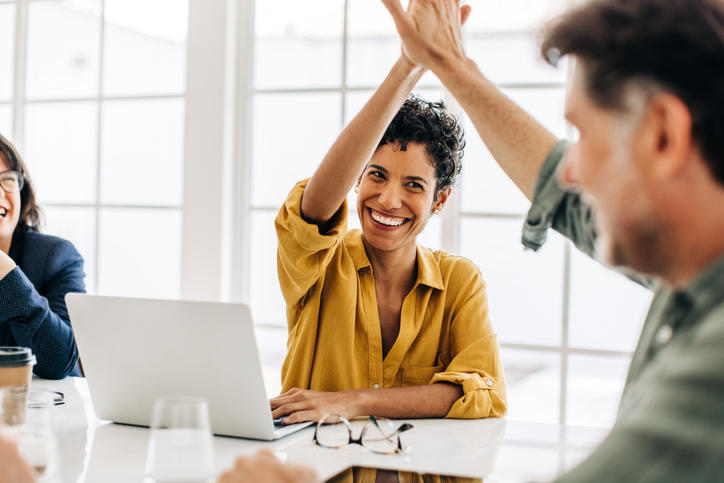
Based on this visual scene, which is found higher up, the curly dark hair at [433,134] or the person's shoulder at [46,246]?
the curly dark hair at [433,134]

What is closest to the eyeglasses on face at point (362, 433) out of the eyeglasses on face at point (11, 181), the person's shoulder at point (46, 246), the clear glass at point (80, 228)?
the person's shoulder at point (46, 246)

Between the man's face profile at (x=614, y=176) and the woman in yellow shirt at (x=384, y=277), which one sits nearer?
the man's face profile at (x=614, y=176)

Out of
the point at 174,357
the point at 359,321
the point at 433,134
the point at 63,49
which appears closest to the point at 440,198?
the point at 433,134

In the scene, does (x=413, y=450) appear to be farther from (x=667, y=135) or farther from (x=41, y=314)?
(x=41, y=314)

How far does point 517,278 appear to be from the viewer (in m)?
3.12

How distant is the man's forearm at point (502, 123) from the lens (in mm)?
1485

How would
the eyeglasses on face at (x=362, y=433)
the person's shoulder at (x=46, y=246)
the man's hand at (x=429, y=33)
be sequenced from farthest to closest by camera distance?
the person's shoulder at (x=46, y=246), the man's hand at (x=429, y=33), the eyeglasses on face at (x=362, y=433)

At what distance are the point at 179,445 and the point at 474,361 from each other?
37.6 inches

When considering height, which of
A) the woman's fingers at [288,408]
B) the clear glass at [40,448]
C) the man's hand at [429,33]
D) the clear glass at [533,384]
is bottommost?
the clear glass at [533,384]

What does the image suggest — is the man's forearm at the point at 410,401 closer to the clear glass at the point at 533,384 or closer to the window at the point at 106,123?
the clear glass at the point at 533,384

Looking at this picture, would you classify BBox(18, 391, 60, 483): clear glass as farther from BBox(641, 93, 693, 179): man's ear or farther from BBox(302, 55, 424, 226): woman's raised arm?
BBox(641, 93, 693, 179): man's ear

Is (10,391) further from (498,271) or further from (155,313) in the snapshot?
(498,271)

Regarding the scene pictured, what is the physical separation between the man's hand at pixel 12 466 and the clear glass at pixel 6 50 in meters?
3.43

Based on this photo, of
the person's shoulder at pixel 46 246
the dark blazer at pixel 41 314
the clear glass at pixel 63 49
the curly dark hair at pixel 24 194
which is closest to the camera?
the dark blazer at pixel 41 314
